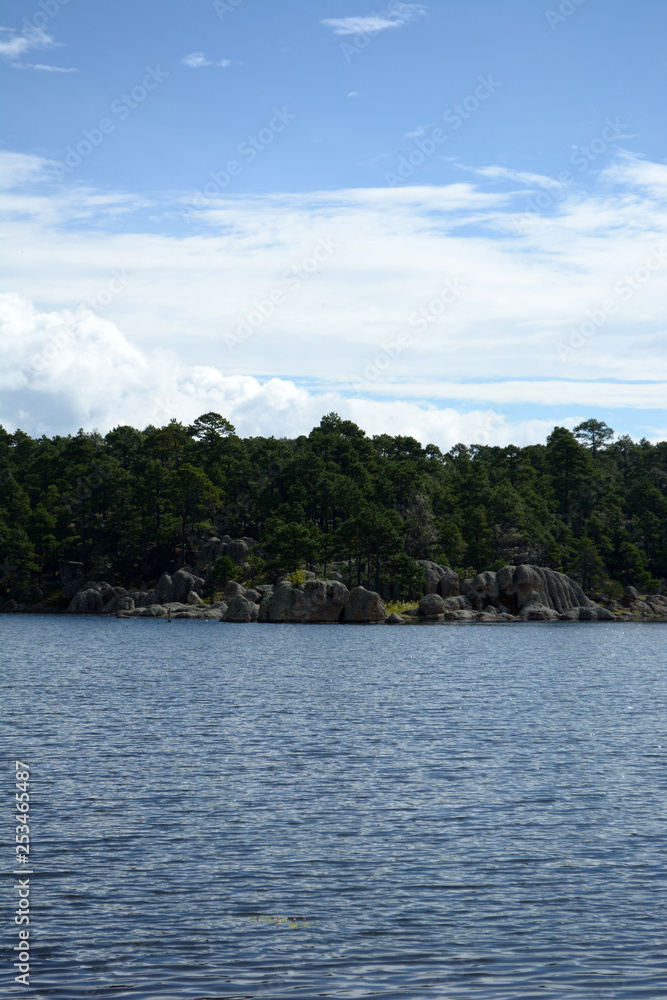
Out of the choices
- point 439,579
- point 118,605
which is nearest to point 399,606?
point 439,579

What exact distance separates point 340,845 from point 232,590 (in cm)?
11599

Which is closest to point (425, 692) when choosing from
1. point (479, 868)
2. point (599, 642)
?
point (479, 868)

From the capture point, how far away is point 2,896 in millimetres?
17203

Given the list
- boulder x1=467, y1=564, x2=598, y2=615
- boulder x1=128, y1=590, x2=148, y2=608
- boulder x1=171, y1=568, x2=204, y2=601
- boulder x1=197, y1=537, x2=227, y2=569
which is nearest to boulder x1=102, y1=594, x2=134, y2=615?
boulder x1=128, y1=590, x2=148, y2=608

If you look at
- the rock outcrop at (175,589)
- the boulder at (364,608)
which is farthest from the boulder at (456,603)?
the rock outcrop at (175,589)

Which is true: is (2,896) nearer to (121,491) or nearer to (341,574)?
(341,574)

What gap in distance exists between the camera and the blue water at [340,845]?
14.3 m

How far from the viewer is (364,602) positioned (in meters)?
118

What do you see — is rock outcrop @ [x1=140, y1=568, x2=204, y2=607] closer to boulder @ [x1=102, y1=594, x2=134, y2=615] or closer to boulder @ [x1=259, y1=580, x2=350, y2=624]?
boulder @ [x1=102, y1=594, x2=134, y2=615]

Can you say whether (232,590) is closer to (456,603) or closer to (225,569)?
(225,569)

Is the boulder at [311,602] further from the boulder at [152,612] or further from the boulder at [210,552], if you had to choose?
the boulder at [210,552]

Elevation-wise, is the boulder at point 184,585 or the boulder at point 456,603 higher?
the boulder at point 184,585

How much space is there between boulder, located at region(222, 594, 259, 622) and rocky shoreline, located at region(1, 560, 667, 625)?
13cm

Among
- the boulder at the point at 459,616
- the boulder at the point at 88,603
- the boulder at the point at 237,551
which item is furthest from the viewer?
the boulder at the point at 237,551
